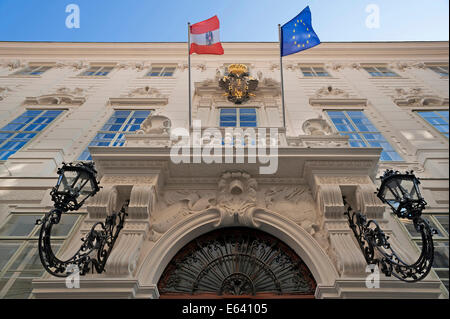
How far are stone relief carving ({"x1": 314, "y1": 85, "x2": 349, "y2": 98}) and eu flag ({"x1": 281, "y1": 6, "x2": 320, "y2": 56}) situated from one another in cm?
228

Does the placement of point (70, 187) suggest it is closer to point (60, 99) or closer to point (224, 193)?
point (224, 193)

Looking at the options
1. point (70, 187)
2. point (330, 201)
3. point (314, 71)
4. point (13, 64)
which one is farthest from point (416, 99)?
point (13, 64)

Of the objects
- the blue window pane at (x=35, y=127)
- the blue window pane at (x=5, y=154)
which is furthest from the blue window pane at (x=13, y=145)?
the blue window pane at (x=35, y=127)

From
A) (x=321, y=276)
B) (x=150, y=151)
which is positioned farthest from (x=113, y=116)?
(x=321, y=276)

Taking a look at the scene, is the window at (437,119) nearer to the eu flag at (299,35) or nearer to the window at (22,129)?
the eu flag at (299,35)

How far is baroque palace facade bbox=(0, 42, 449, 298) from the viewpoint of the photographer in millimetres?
4621

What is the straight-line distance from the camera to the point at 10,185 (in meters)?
6.45

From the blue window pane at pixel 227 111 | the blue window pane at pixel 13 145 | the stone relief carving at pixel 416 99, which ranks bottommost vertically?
the blue window pane at pixel 13 145

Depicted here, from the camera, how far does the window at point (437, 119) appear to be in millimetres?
8438

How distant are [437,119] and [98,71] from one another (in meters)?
13.9

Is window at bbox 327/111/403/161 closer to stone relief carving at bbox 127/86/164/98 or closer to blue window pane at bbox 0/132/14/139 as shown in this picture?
stone relief carving at bbox 127/86/164/98

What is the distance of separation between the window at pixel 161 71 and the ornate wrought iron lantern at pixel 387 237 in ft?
35.1

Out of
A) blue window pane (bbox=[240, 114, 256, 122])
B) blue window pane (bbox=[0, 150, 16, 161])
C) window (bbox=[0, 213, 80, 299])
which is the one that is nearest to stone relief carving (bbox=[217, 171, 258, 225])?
window (bbox=[0, 213, 80, 299])
